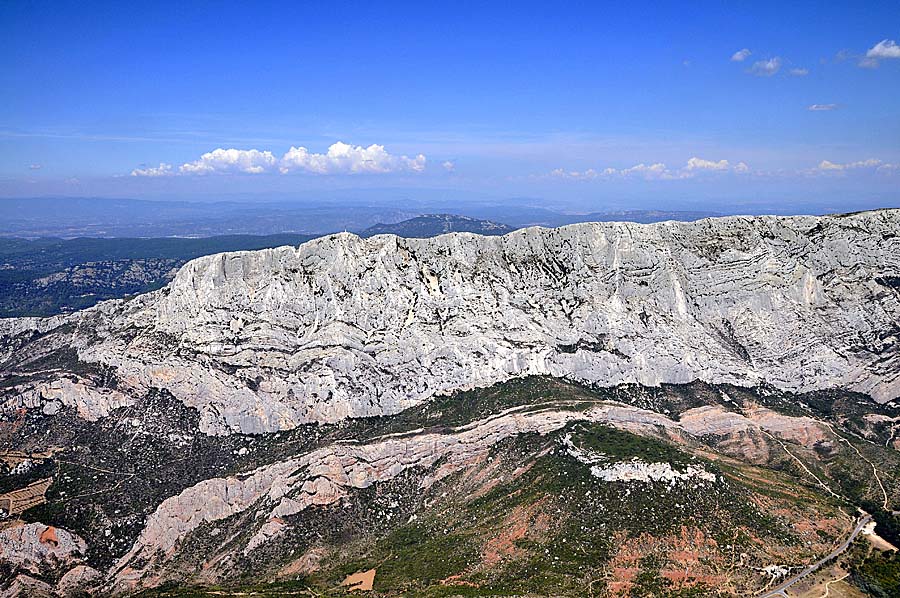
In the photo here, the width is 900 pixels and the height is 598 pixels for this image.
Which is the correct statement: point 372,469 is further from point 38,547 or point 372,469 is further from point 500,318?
point 38,547

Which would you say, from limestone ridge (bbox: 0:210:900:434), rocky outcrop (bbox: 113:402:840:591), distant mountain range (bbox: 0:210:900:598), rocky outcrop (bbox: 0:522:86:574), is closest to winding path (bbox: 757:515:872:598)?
distant mountain range (bbox: 0:210:900:598)

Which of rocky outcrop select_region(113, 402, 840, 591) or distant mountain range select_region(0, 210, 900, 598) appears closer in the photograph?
distant mountain range select_region(0, 210, 900, 598)

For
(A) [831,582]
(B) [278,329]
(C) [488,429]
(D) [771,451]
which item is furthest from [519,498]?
(B) [278,329]

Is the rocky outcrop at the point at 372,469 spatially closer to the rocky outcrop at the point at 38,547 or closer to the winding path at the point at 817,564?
the rocky outcrop at the point at 38,547

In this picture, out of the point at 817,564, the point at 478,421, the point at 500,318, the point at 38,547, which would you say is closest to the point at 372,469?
the point at 478,421

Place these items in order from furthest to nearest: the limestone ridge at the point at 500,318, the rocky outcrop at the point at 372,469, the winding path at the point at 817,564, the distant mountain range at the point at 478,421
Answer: the limestone ridge at the point at 500,318 < the rocky outcrop at the point at 372,469 < the distant mountain range at the point at 478,421 < the winding path at the point at 817,564

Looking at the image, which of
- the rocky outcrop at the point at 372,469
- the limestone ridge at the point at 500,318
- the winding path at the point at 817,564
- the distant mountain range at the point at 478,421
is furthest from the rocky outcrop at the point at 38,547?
the winding path at the point at 817,564

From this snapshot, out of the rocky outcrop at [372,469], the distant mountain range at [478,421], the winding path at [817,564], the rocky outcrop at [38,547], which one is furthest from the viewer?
the rocky outcrop at [372,469]

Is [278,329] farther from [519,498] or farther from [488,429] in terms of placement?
[519,498]

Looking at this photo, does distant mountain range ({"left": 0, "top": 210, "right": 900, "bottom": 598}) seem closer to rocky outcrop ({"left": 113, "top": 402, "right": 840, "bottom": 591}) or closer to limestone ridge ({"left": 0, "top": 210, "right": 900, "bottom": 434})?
rocky outcrop ({"left": 113, "top": 402, "right": 840, "bottom": 591})
